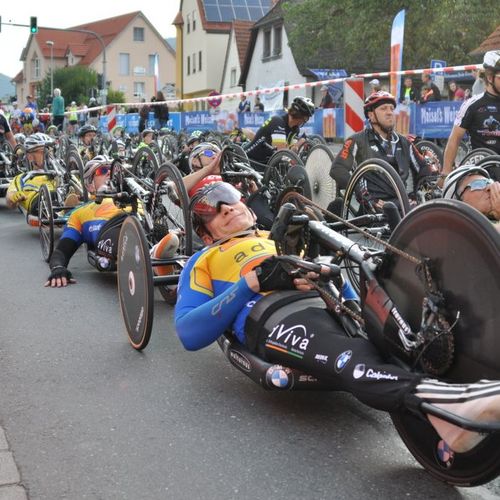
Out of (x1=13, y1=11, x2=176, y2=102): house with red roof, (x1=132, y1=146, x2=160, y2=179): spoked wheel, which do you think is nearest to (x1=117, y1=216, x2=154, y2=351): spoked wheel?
(x1=132, y1=146, x2=160, y2=179): spoked wheel

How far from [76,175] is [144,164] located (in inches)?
63.6

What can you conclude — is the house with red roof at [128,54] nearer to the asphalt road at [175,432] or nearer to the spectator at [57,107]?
the spectator at [57,107]

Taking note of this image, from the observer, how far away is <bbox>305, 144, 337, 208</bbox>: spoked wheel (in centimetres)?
882

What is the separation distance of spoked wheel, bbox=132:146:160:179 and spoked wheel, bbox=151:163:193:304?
1.56 metres

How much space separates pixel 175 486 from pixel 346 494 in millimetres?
645

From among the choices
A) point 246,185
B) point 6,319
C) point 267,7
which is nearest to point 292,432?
point 6,319

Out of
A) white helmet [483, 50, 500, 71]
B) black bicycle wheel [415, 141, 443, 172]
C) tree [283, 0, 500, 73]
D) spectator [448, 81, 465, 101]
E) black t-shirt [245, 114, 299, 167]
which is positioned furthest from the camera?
tree [283, 0, 500, 73]

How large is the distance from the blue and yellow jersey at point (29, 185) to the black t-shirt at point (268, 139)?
2602 mm

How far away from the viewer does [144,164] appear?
27.8 ft

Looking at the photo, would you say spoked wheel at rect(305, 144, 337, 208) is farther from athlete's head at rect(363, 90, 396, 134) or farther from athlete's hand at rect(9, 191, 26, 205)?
athlete's hand at rect(9, 191, 26, 205)

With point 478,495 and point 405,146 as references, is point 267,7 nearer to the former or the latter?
point 405,146

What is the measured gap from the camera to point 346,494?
301 cm

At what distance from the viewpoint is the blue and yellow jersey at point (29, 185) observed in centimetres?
1009

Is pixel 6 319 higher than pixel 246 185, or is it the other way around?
pixel 246 185
